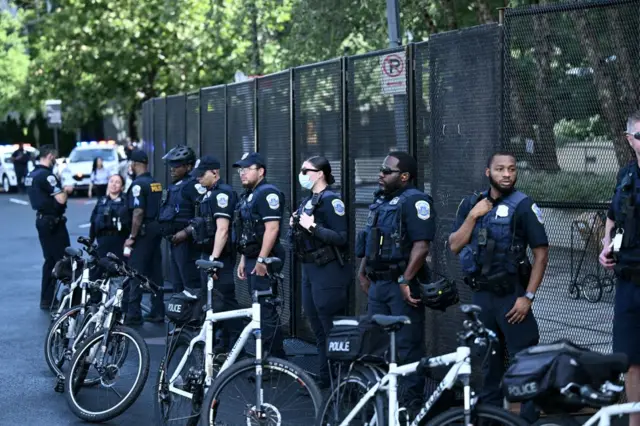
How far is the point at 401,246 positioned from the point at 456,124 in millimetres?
1194

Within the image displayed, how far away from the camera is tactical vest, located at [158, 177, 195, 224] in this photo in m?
12.8

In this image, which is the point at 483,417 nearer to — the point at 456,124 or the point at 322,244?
the point at 456,124

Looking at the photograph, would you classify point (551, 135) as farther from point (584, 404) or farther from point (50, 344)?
point (50, 344)

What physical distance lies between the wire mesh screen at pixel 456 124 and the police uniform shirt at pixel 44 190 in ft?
21.1

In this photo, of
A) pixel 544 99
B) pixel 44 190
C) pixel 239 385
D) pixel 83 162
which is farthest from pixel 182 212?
pixel 83 162

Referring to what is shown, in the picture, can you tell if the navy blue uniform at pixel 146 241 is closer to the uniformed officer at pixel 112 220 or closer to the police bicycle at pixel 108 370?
the uniformed officer at pixel 112 220

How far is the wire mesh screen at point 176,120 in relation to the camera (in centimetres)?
1805

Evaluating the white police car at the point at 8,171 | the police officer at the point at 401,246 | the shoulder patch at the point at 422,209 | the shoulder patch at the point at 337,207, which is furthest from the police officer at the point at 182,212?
the white police car at the point at 8,171

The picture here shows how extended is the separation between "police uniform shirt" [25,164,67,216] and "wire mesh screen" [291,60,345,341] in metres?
3.70

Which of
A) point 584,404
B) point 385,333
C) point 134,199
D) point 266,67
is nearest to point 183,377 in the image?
point 385,333

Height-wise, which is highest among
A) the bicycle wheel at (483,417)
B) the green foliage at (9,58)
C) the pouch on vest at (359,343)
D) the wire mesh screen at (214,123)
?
the green foliage at (9,58)

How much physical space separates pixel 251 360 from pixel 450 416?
1.76 m

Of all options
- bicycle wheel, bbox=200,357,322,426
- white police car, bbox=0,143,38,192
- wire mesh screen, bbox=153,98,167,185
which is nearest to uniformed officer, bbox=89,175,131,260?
wire mesh screen, bbox=153,98,167,185

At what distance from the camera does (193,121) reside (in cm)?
1725
